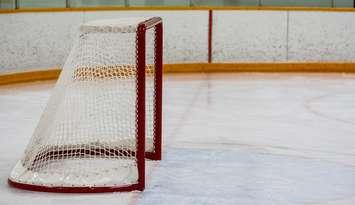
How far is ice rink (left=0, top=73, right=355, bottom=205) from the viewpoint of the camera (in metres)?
3.68

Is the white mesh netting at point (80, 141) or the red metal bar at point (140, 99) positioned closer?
the red metal bar at point (140, 99)

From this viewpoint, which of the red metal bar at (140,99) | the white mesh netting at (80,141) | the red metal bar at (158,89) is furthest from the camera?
the red metal bar at (158,89)

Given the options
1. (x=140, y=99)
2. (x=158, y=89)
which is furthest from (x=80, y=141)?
(x=140, y=99)

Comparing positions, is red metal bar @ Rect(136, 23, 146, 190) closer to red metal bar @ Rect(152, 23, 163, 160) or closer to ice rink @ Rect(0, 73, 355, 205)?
ice rink @ Rect(0, 73, 355, 205)

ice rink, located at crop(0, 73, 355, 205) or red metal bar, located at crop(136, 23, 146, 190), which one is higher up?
red metal bar, located at crop(136, 23, 146, 190)

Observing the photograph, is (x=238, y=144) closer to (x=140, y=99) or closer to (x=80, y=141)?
(x=80, y=141)

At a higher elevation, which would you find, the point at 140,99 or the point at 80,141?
the point at 140,99

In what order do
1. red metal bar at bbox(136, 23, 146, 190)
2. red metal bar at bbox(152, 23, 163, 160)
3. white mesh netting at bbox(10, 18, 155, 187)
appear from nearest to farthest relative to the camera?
red metal bar at bbox(136, 23, 146, 190) → white mesh netting at bbox(10, 18, 155, 187) → red metal bar at bbox(152, 23, 163, 160)

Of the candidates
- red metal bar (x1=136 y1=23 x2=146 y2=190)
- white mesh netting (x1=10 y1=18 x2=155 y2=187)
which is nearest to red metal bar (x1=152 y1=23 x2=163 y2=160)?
white mesh netting (x1=10 y1=18 x2=155 y2=187)

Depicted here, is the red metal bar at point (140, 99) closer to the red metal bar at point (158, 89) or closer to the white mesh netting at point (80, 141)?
the white mesh netting at point (80, 141)

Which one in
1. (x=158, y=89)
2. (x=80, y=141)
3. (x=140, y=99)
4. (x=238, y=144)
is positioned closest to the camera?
(x=140, y=99)

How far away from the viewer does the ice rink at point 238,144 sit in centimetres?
368

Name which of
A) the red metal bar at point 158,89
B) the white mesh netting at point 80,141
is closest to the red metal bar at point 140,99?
the white mesh netting at point 80,141

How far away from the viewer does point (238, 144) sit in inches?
198
